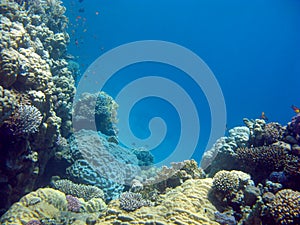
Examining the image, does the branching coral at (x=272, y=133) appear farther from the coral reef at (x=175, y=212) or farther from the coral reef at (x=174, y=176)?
the coral reef at (x=175, y=212)

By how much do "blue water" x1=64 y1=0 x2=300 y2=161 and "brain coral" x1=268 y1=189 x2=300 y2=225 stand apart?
50.8 m

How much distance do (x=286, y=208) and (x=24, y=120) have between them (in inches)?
217

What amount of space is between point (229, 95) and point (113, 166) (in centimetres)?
6444

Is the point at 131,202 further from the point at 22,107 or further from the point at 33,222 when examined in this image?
the point at 22,107

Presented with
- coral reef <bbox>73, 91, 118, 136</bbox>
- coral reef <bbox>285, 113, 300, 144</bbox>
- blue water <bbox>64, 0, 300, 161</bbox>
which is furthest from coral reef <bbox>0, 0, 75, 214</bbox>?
blue water <bbox>64, 0, 300, 161</bbox>

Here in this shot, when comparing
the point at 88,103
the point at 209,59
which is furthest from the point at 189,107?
the point at 88,103

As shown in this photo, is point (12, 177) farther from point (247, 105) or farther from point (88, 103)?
point (247, 105)

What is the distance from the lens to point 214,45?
75500 mm

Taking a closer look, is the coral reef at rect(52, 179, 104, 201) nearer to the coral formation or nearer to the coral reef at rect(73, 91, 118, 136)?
the coral formation

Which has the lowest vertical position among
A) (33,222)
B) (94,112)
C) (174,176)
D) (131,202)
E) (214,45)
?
(33,222)

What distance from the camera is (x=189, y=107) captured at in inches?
2217

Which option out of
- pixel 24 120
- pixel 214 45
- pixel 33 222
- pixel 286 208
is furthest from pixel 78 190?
pixel 214 45

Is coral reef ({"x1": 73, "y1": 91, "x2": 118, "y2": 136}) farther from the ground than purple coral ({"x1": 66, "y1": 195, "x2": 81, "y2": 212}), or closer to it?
farther from the ground

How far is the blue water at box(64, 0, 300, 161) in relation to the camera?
6284 cm
